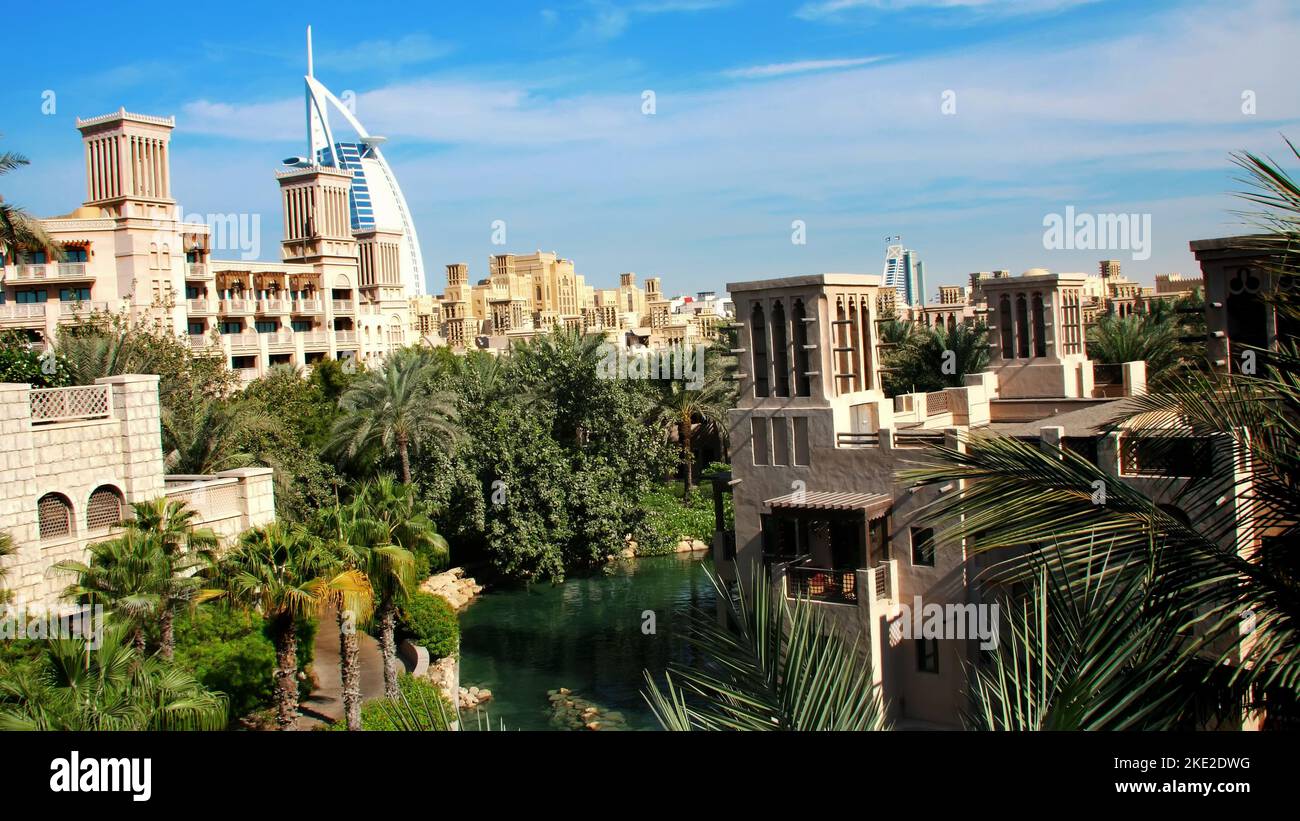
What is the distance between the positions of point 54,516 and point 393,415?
14948 mm

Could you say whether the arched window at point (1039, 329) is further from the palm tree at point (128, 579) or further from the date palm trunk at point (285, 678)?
the palm tree at point (128, 579)

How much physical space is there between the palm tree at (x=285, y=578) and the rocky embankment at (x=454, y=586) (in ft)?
47.2

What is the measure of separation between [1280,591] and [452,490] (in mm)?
27374

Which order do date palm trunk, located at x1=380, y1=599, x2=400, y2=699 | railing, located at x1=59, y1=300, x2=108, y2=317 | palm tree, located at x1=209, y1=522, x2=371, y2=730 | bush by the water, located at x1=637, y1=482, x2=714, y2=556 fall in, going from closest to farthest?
1. palm tree, located at x1=209, y1=522, x2=371, y2=730
2. date palm trunk, located at x1=380, y1=599, x2=400, y2=699
3. bush by the water, located at x1=637, y1=482, x2=714, y2=556
4. railing, located at x1=59, y1=300, x2=108, y2=317

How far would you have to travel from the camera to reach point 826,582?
51.6ft

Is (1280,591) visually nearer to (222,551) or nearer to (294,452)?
(222,551)

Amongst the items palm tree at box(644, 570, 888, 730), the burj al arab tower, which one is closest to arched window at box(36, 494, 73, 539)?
palm tree at box(644, 570, 888, 730)

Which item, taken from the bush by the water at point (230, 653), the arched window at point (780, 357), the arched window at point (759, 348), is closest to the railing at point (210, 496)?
the bush by the water at point (230, 653)

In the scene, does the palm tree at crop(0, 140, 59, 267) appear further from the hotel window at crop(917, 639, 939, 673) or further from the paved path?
the hotel window at crop(917, 639, 939, 673)

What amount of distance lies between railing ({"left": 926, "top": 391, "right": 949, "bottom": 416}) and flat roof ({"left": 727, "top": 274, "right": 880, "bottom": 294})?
3.02 metres

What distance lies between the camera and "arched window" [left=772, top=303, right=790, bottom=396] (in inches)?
652

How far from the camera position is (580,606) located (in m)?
28.8

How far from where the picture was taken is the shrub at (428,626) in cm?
2206

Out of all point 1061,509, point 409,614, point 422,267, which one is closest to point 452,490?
point 409,614
